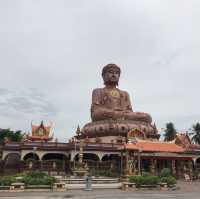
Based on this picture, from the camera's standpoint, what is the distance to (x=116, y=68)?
53344 millimetres

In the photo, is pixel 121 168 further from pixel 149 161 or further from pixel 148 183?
pixel 148 183

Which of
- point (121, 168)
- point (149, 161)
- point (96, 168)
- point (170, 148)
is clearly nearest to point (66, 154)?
point (96, 168)

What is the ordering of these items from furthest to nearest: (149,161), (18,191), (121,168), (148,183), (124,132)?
(124,132), (149,161), (121,168), (148,183), (18,191)

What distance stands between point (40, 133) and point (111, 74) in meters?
15.1

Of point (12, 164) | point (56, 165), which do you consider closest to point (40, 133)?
point (12, 164)

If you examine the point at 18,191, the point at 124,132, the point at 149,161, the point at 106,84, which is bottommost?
the point at 18,191

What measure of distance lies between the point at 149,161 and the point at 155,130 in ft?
37.8

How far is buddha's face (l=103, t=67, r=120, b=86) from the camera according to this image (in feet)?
173

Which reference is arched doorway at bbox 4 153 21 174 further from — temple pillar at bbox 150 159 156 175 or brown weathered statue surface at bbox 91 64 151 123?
temple pillar at bbox 150 159 156 175

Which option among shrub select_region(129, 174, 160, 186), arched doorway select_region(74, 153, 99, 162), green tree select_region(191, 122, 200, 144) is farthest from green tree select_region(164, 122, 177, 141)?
shrub select_region(129, 174, 160, 186)

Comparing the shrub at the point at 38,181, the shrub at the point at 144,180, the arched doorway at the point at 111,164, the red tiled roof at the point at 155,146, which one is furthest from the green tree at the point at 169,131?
the shrub at the point at 38,181

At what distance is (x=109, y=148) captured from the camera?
4050 cm

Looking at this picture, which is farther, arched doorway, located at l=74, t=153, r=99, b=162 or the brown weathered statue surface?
the brown weathered statue surface

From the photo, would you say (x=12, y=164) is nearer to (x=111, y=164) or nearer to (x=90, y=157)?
(x=90, y=157)
